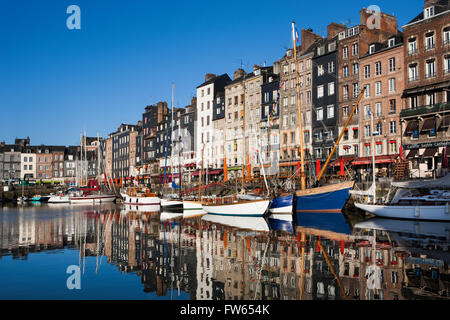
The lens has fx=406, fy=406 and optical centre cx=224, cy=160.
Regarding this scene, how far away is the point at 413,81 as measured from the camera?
41.7m

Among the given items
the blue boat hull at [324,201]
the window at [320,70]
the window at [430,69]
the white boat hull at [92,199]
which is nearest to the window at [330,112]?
the window at [320,70]

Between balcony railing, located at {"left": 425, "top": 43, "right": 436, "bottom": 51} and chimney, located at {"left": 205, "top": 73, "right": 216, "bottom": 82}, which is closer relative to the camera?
balcony railing, located at {"left": 425, "top": 43, "right": 436, "bottom": 51}

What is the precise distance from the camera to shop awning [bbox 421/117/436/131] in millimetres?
39000

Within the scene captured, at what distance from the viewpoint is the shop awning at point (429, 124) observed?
128 ft

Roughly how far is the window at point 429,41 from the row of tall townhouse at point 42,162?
95.7 meters

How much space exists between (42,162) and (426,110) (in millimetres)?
108412

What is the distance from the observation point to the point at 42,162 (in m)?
119

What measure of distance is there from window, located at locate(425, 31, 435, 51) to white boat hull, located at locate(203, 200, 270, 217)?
78.2 ft

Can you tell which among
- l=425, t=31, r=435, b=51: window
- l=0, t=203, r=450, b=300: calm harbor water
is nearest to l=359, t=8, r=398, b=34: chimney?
l=425, t=31, r=435, b=51: window

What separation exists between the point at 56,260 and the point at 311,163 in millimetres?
38191

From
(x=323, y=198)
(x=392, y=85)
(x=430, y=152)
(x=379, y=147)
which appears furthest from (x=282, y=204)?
(x=392, y=85)

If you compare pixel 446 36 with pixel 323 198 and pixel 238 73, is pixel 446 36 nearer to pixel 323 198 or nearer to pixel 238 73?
pixel 323 198

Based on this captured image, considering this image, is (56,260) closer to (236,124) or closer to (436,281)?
(436,281)

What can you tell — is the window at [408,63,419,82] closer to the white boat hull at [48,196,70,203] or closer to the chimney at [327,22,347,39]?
the chimney at [327,22,347,39]
